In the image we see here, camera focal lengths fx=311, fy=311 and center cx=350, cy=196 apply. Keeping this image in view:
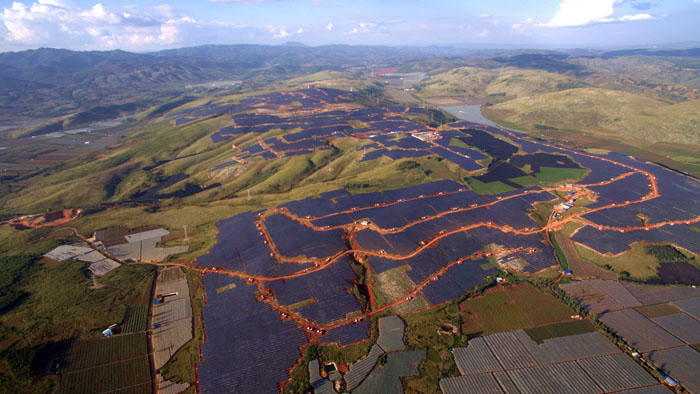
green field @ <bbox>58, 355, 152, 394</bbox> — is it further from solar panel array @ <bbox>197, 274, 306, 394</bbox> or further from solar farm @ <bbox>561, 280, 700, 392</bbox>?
solar farm @ <bbox>561, 280, 700, 392</bbox>

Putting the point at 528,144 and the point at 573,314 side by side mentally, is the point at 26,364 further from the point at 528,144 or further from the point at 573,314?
the point at 528,144

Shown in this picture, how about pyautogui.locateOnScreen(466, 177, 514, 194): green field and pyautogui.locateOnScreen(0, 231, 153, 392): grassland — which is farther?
pyautogui.locateOnScreen(466, 177, 514, 194): green field

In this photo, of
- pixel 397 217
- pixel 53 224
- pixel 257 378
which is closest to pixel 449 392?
pixel 257 378

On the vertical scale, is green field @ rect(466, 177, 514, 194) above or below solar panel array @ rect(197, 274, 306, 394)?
above

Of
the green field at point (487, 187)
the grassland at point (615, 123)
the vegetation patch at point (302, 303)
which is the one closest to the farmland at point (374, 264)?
the vegetation patch at point (302, 303)

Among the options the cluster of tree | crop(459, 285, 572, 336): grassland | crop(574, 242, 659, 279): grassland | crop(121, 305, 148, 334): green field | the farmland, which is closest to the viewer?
the farmland

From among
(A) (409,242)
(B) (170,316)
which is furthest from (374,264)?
(B) (170,316)

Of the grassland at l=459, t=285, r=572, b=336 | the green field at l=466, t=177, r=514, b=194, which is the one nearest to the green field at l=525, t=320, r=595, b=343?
the grassland at l=459, t=285, r=572, b=336
